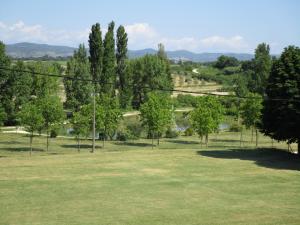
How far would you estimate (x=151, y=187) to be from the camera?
27.9 meters

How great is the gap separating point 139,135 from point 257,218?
137 feet

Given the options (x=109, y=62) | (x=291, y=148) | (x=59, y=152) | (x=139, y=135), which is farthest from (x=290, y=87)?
(x=109, y=62)

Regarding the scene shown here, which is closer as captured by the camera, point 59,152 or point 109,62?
point 59,152

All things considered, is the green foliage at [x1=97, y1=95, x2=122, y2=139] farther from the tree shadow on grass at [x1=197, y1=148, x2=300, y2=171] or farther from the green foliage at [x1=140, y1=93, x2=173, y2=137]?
the tree shadow on grass at [x1=197, y1=148, x2=300, y2=171]

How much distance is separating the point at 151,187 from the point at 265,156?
53.7 ft

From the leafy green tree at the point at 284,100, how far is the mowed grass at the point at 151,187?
2.53m

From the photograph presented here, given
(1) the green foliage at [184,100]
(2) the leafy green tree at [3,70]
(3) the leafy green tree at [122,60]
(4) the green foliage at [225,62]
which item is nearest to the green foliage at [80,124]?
(2) the leafy green tree at [3,70]

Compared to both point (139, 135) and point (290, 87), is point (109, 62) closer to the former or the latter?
point (139, 135)

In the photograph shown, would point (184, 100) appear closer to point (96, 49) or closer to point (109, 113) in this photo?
point (96, 49)

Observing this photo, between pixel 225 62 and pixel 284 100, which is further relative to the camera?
pixel 225 62

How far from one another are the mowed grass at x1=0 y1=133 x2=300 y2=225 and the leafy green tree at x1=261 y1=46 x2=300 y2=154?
99.5 inches

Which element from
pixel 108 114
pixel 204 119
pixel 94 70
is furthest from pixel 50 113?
pixel 94 70

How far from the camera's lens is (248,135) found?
6362cm

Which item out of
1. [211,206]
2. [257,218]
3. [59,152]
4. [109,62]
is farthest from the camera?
[109,62]
